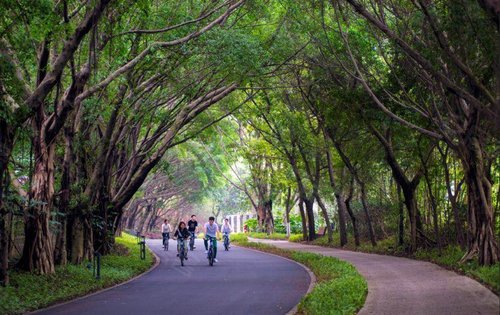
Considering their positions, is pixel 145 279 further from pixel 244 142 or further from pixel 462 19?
pixel 244 142

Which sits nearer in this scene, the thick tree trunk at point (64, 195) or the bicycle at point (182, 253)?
the thick tree trunk at point (64, 195)

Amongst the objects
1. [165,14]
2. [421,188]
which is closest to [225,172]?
[421,188]

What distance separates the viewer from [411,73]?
17797 mm

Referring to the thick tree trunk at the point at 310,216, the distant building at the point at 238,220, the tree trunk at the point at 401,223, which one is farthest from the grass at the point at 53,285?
the distant building at the point at 238,220

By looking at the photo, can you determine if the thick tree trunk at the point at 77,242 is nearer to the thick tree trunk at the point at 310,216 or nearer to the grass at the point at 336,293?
the grass at the point at 336,293

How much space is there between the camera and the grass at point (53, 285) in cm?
1313

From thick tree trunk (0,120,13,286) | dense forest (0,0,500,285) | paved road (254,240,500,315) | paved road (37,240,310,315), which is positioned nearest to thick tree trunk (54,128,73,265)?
dense forest (0,0,500,285)

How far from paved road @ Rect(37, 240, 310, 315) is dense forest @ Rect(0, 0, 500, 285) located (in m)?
2.33

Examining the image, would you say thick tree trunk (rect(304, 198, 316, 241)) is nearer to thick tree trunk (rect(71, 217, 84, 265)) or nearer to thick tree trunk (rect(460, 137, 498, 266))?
thick tree trunk (rect(71, 217, 84, 265))

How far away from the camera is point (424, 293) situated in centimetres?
1274

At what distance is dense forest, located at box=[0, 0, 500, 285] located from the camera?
1339cm

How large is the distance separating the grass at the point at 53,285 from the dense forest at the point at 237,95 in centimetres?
54

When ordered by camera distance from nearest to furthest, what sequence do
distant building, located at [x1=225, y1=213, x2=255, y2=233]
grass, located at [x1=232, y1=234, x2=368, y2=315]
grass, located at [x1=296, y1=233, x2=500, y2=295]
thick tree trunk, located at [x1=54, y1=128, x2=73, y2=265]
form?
Answer: grass, located at [x1=232, y1=234, x2=368, y2=315] → grass, located at [x1=296, y1=233, x2=500, y2=295] → thick tree trunk, located at [x1=54, y1=128, x2=73, y2=265] → distant building, located at [x1=225, y1=213, x2=255, y2=233]

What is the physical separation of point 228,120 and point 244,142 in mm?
2934
